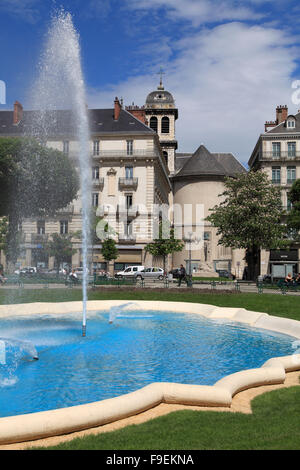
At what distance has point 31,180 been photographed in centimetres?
4028

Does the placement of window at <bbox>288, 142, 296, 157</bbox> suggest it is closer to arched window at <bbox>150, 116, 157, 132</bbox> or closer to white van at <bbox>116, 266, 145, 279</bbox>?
white van at <bbox>116, 266, 145, 279</bbox>

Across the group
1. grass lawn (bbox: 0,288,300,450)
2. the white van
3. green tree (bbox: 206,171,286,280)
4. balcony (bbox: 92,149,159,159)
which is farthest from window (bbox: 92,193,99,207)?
grass lawn (bbox: 0,288,300,450)

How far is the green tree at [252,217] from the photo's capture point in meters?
39.2

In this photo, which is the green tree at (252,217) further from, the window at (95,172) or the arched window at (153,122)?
the arched window at (153,122)

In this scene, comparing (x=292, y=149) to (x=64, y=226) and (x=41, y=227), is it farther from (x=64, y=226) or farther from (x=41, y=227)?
(x=41, y=227)

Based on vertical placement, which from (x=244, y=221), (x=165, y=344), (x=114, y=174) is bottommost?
(x=165, y=344)

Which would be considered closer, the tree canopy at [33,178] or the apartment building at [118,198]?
the tree canopy at [33,178]

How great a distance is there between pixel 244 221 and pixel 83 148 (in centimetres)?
2622

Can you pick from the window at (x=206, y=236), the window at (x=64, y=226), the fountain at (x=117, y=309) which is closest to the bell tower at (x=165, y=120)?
the window at (x=206, y=236)

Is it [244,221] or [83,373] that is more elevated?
[244,221]

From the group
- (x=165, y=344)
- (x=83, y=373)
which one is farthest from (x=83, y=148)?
(x=83, y=373)

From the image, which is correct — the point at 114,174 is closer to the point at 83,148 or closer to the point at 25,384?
the point at 83,148

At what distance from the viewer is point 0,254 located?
162ft

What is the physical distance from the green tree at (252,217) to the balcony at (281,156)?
1390 cm
